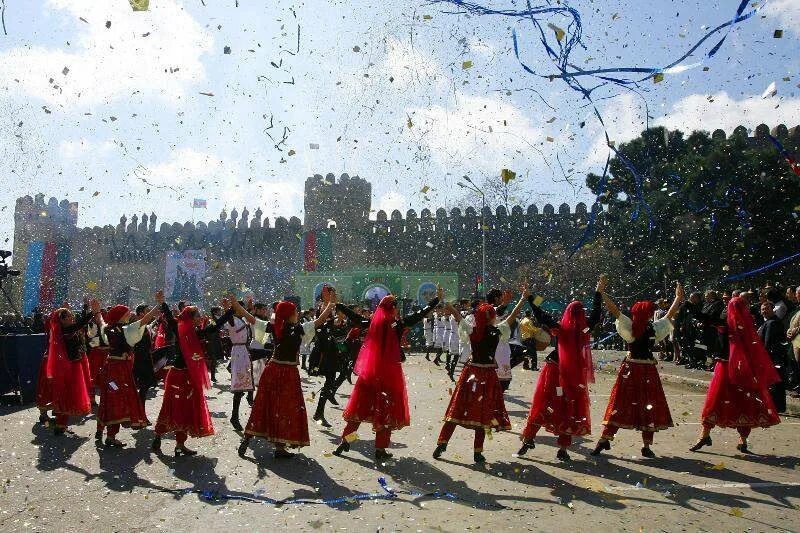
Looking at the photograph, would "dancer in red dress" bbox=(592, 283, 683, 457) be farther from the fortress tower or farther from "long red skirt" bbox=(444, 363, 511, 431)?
the fortress tower

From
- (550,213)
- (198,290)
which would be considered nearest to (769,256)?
(550,213)

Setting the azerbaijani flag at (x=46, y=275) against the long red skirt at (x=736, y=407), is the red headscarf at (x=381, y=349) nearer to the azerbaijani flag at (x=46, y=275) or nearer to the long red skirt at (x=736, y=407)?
the long red skirt at (x=736, y=407)

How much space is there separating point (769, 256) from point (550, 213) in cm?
1919

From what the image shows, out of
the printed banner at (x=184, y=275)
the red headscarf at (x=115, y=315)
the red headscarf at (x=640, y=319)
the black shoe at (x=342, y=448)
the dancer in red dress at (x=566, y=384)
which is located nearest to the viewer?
the dancer in red dress at (x=566, y=384)

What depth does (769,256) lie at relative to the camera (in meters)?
28.2

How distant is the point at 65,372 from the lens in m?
9.88

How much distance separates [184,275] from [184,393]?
144 ft

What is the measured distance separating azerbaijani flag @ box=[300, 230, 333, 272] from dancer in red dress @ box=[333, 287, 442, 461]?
139ft

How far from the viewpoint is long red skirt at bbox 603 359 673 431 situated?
25.7 feet

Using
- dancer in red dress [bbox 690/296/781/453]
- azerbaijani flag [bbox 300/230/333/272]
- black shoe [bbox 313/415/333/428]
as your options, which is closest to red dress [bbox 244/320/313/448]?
black shoe [bbox 313/415/333/428]

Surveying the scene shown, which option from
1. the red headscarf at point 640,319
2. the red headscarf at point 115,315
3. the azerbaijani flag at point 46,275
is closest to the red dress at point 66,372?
the red headscarf at point 115,315

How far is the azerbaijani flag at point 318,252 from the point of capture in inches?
1996

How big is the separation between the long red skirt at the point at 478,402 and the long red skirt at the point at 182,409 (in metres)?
2.68

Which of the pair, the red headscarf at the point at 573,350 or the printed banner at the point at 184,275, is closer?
the red headscarf at the point at 573,350
